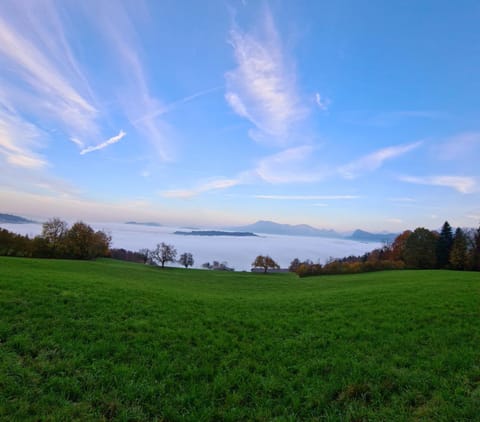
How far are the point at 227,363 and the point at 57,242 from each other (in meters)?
47.7

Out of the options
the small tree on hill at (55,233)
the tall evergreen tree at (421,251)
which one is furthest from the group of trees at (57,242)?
the tall evergreen tree at (421,251)

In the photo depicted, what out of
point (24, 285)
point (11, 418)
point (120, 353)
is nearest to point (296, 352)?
point (120, 353)

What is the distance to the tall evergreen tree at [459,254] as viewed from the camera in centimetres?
3650

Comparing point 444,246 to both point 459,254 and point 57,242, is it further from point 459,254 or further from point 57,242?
point 57,242

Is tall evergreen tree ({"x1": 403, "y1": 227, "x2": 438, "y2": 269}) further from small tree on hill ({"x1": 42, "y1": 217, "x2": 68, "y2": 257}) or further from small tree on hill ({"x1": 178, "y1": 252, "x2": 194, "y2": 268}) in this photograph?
small tree on hill ({"x1": 42, "y1": 217, "x2": 68, "y2": 257})

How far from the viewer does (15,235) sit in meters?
38.2

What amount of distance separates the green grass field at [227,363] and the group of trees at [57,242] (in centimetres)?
3945

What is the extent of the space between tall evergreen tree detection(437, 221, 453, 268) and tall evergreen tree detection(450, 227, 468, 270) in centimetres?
163

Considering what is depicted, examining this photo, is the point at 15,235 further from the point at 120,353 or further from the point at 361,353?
the point at 361,353

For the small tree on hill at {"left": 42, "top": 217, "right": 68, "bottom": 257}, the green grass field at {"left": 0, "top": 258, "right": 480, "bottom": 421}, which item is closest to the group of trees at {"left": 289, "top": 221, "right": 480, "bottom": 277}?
the green grass field at {"left": 0, "top": 258, "right": 480, "bottom": 421}

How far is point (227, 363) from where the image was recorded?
4770 mm

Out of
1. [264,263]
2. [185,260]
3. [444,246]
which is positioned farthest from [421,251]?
[185,260]

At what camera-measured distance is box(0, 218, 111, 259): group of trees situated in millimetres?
37062

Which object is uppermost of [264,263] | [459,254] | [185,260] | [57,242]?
[57,242]
